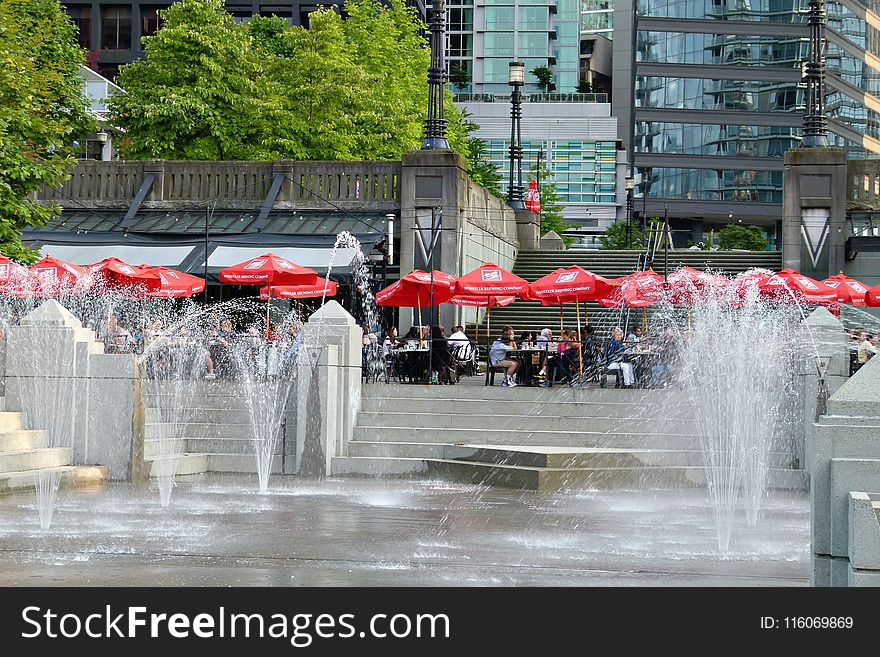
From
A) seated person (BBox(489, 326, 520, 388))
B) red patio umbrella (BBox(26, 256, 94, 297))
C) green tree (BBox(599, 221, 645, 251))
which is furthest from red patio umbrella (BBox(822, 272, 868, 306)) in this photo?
green tree (BBox(599, 221, 645, 251))

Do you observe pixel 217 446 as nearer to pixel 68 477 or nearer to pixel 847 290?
pixel 68 477

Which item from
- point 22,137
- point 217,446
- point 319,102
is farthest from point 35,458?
point 319,102

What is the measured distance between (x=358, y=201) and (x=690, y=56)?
7058 centimetres

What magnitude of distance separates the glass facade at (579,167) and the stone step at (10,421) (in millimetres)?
89192

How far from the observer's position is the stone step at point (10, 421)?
16.5 meters

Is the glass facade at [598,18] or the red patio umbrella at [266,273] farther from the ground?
the glass facade at [598,18]

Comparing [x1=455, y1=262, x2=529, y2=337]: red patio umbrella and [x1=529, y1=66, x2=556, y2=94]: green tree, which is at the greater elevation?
[x1=529, y1=66, x2=556, y2=94]: green tree

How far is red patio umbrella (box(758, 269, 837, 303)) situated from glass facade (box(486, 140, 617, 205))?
78291 millimetres

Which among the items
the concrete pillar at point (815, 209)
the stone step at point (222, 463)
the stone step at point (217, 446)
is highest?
the concrete pillar at point (815, 209)

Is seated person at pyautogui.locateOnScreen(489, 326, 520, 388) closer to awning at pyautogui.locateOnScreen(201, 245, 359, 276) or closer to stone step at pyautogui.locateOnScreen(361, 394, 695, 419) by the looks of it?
stone step at pyautogui.locateOnScreen(361, 394, 695, 419)

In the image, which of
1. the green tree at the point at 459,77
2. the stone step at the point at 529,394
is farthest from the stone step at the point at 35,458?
the green tree at the point at 459,77

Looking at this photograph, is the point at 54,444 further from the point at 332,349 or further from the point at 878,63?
the point at 878,63

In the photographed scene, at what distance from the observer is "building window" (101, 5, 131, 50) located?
7481cm

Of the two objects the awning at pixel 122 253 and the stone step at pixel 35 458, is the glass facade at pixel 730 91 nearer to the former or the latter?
the awning at pixel 122 253
